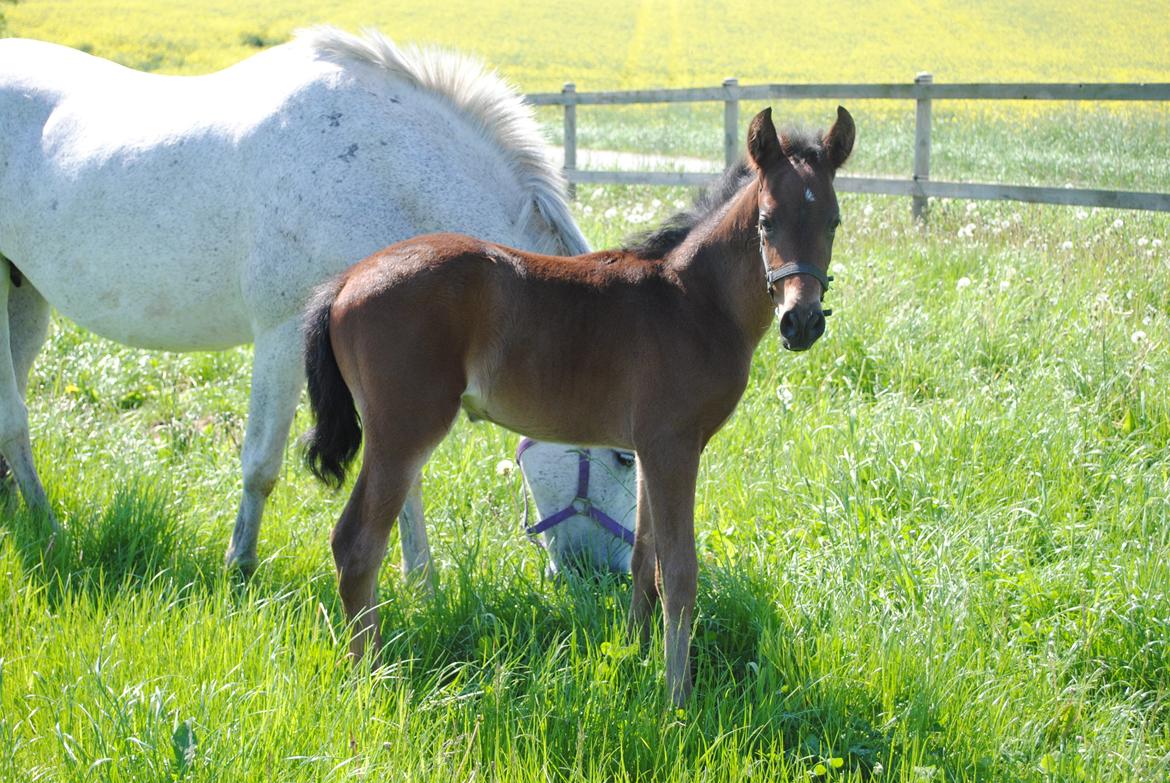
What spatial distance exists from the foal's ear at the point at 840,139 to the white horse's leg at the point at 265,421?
1.99m

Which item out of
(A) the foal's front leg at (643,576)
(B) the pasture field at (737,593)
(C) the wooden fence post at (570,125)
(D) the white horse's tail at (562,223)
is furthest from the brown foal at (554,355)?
(C) the wooden fence post at (570,125)

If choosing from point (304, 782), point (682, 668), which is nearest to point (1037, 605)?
point (682, 668)

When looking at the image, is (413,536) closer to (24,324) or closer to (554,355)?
(554,355)

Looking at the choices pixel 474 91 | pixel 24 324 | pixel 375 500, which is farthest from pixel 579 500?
pixel 24 324

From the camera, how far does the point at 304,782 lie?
2125 mm

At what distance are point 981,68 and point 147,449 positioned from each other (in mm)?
22429

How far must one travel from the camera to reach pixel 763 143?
2469 mm

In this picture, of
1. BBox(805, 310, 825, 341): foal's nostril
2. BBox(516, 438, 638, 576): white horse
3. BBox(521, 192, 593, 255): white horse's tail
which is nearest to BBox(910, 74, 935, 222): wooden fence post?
BBox(521, 192, 593, 255): white horse's tail

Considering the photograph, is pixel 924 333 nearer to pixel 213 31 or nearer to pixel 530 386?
pixel 530 386

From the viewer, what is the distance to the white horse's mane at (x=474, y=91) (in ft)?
12.0

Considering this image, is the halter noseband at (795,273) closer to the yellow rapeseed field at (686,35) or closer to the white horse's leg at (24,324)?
the white horse's leg at (24,324)

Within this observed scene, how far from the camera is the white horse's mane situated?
12.0 ft

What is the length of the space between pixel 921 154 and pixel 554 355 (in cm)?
759

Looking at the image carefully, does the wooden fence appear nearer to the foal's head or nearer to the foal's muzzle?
the foal's head
